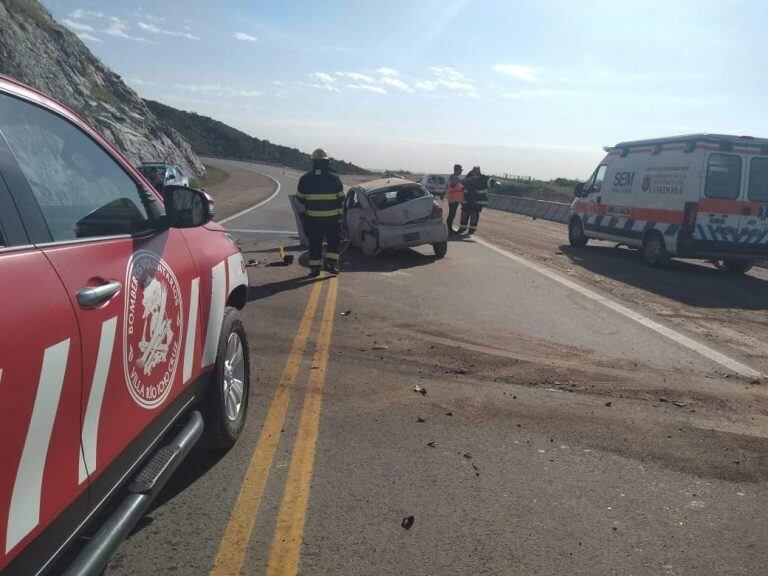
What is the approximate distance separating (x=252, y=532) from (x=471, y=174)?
668 inches

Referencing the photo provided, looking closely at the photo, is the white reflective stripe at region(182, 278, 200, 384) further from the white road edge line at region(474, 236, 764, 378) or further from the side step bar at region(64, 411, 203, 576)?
the white road edge line at region(474, 236, 764, 378)

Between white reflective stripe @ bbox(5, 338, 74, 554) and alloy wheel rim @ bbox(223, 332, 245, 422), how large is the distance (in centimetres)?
208

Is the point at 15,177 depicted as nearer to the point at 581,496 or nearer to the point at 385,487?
the point at 385,487

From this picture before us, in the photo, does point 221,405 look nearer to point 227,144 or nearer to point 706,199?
point 706,199

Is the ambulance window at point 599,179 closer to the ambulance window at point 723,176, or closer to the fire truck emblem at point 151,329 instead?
the ambulance window at point 723,176

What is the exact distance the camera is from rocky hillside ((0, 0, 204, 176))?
32875mm

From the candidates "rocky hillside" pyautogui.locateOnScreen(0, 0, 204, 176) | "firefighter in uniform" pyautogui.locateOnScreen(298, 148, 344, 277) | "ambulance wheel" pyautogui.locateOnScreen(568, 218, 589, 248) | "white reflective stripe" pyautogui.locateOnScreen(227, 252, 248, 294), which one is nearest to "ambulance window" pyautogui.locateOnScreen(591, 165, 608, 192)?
"ambulance wheel" pyautogui.locateOnScreen(568, 218, 589, 248)

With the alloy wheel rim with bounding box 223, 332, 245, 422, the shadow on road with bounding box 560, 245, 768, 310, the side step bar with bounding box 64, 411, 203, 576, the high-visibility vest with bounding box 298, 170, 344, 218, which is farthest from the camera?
the high-visibility vest with bounding box 298, 170, 344, 218

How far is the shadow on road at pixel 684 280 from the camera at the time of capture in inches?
422

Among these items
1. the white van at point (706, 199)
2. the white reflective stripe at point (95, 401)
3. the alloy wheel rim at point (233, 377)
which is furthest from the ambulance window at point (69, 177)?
the white van at point (706, 199)

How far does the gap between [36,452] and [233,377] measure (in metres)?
2.49

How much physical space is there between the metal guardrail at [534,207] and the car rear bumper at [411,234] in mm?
15233

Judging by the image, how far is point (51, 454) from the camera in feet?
6.63

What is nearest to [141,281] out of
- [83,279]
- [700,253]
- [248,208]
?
[83,279]
